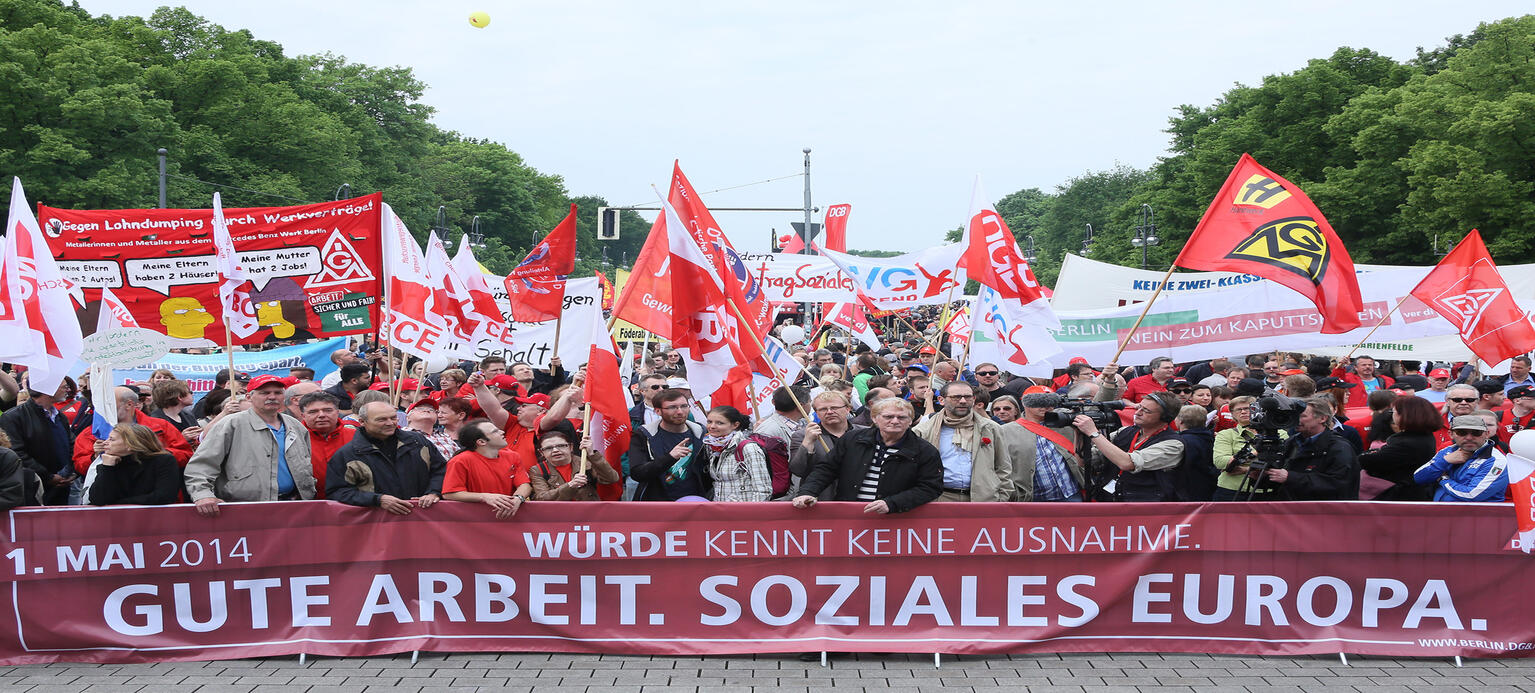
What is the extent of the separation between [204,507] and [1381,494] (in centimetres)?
696

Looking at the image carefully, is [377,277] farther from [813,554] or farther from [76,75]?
[76,75]

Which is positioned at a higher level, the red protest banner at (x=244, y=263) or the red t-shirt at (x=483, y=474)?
the red protest banner at (x=244, y=263)

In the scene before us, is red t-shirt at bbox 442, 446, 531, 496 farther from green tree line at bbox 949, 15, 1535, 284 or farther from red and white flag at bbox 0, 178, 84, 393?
green tree line at bbox 949, 15, 1535, 284

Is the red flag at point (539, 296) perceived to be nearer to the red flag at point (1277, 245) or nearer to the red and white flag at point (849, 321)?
the red and white flag at point (849, 321)

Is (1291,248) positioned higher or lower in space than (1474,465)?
higher

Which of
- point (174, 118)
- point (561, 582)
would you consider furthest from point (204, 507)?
point (174, 118)

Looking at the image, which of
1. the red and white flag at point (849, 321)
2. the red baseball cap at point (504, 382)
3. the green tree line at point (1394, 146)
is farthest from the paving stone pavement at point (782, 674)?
the green tree line at point (1394, 146)

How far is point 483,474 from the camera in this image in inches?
281

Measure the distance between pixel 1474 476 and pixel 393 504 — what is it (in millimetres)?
6050

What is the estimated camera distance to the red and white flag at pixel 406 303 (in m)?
10.8

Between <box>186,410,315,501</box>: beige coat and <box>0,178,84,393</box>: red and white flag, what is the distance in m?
1.60

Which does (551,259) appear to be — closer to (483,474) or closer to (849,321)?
(849,321)

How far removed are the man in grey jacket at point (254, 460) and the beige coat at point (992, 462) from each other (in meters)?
Result: 3.73

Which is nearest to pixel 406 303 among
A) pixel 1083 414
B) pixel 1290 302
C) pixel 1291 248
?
pixel 1083 414
